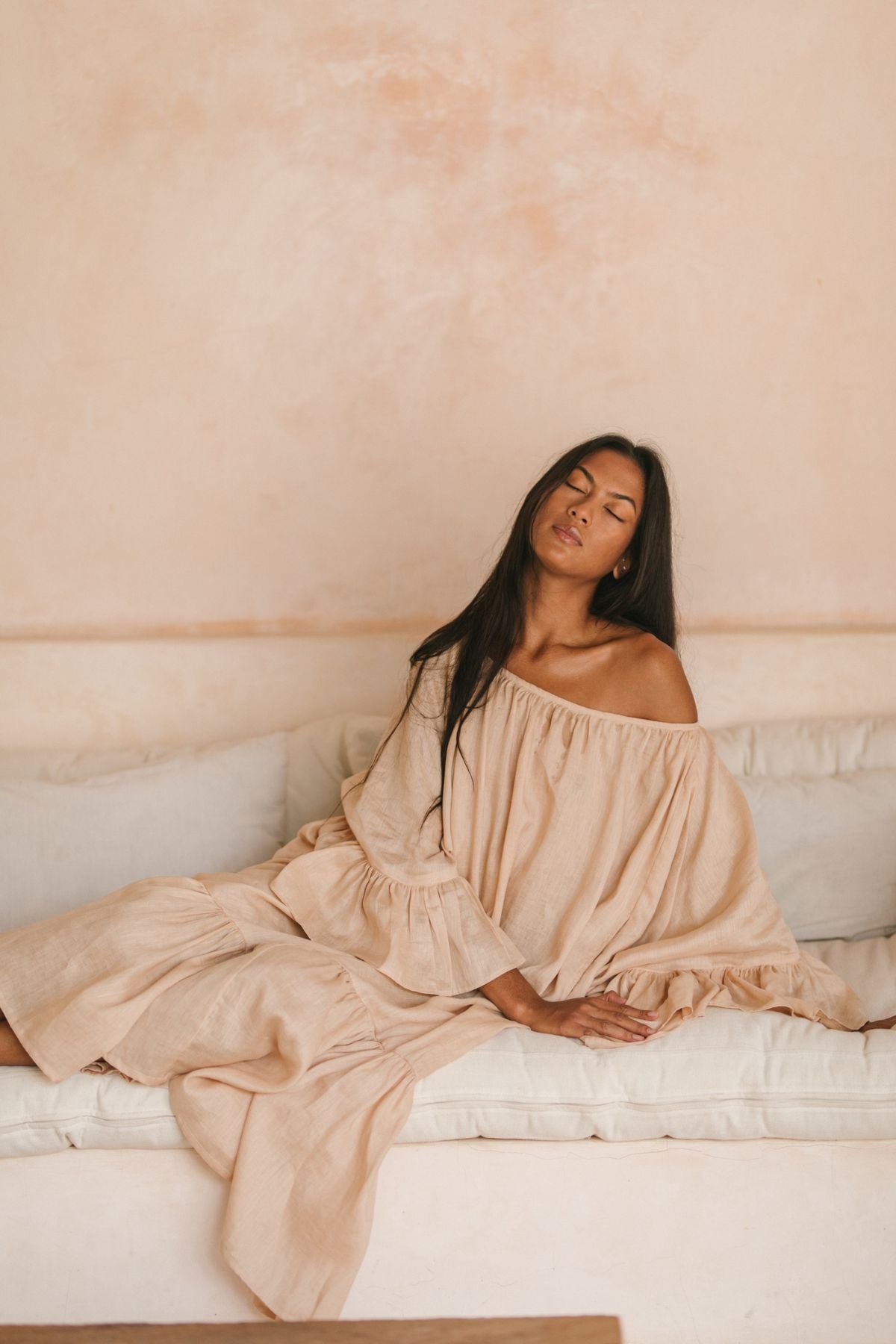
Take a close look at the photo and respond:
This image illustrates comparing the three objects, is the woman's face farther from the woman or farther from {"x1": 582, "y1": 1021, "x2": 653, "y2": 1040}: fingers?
{"x1": 582, "y1": 1021, "x2": 653, "y2": 1040}: fingers

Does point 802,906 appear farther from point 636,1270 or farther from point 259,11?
point 259,11

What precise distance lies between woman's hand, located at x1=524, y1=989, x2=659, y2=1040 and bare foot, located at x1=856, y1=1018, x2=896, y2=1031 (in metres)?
0.34

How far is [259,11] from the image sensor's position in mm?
2904

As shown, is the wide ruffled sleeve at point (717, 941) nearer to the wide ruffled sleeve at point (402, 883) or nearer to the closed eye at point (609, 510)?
the wide ruffled sleeve at point (402, 883)

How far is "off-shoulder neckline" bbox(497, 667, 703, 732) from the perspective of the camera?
2.18m

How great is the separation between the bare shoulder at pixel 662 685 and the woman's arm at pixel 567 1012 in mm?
517

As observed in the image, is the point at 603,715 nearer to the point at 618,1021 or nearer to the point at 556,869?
the point at 556,869

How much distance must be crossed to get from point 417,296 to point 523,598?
102cm

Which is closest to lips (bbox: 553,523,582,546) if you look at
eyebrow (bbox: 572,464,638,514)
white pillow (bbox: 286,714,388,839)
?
eyebrow (bbox: 572,464,638,514)

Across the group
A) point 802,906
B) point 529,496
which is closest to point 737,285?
point 529,496

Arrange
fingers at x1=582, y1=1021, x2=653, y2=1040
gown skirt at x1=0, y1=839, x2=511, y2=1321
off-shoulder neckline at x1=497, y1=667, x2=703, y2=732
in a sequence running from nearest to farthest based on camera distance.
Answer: gown skirt at x1=0, y1=839, x2=511, y2=1321, fingers at x1=582, y1=1021, x2=653, y2=1040, off-shoulder neckline at x1=497, y1=667, x2=703, y2=732

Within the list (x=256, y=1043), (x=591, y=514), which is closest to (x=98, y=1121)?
(x=256, y=1043)

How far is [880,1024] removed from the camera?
1.97m

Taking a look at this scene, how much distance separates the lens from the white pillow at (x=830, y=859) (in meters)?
2.44
